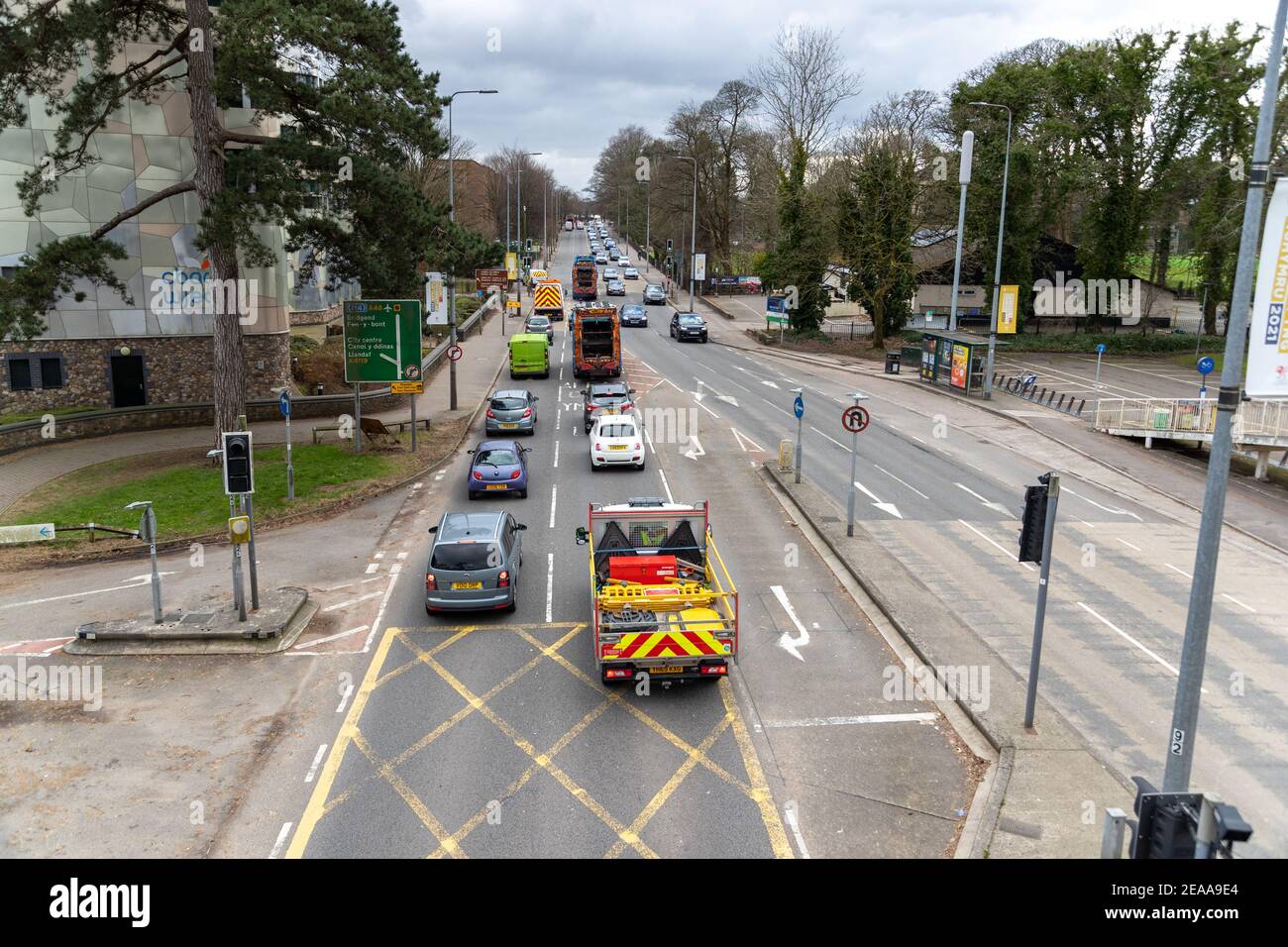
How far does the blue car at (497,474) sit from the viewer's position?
24609 mm

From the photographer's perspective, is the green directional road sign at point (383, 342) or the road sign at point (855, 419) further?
the green directional road sign at point (383, 342)

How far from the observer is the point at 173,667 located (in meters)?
15.0

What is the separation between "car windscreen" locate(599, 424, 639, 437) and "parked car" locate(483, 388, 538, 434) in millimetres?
4879

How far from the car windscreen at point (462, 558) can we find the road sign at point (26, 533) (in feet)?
35.5

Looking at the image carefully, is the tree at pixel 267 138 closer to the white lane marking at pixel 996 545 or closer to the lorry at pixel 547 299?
the white lane marking at pixel 996 545

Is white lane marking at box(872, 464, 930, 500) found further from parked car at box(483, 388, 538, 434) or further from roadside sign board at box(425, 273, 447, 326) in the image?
roadside sign board at box(425, 273, 447, 326)

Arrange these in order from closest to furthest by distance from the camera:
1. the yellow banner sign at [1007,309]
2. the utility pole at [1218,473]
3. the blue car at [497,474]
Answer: the utility pole at [1218,473], the blue car at [497,474], the yellow banner sign at [1007,309]

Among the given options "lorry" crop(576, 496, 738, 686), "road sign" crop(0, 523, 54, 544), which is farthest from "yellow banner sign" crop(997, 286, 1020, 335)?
"road sign" crop(0, 523, 54, 544)

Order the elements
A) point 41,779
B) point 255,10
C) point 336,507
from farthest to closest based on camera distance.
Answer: point 336,507, point 255,10, point 41,779

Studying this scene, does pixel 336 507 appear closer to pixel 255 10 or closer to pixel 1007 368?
pixel 255 10

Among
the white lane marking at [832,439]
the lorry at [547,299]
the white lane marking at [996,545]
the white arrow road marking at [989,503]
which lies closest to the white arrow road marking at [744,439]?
the white lane marking at [832,439]

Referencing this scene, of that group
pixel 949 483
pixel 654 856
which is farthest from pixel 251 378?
pixel 654 856

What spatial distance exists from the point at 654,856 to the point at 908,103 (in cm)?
8749

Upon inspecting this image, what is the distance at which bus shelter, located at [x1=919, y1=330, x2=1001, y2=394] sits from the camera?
43.7 metres
